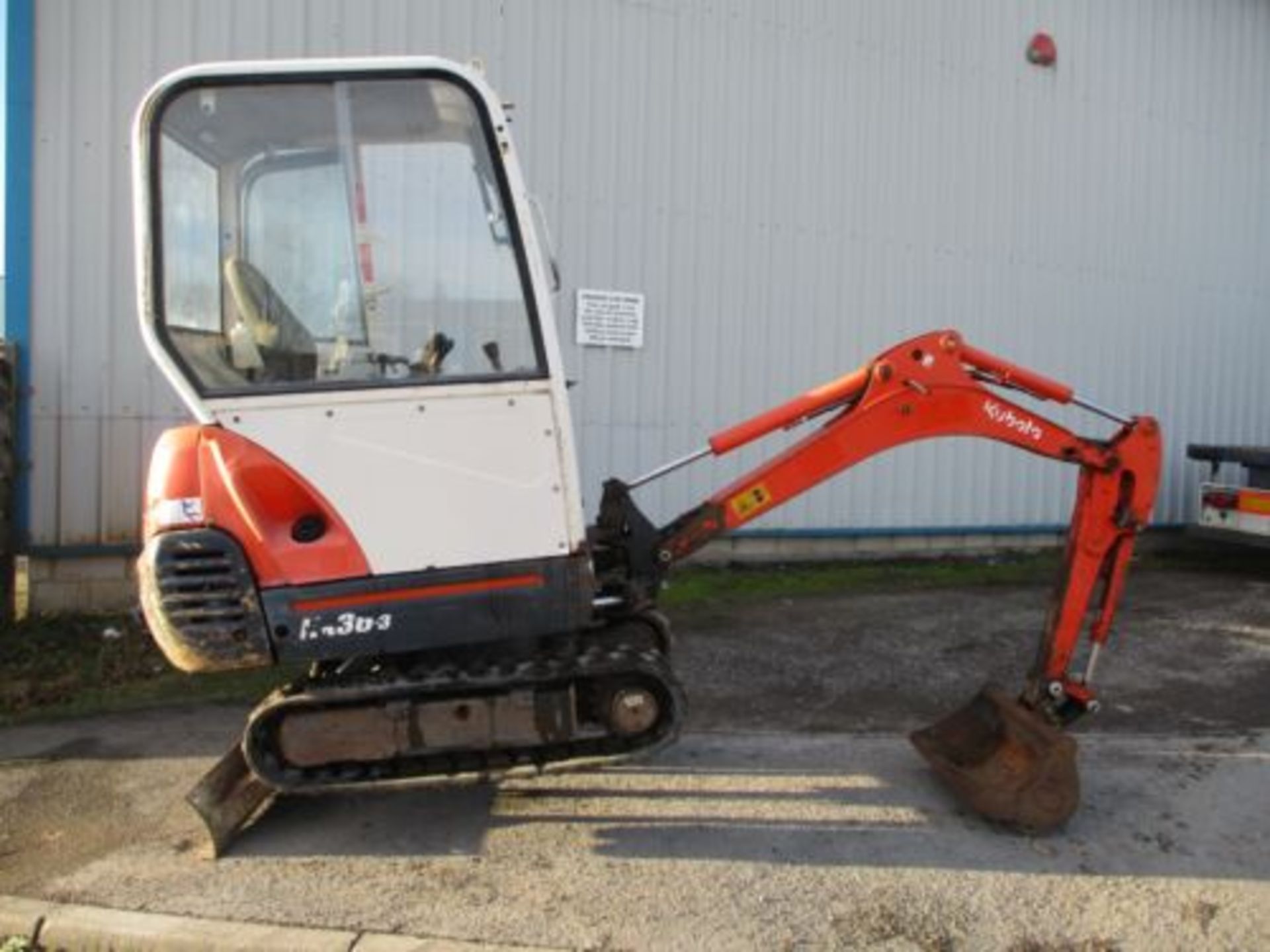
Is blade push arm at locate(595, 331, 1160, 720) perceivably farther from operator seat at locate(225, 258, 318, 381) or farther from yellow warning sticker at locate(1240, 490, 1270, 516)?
yellow warning sticker at locate(1240, 490, 1270, 516)

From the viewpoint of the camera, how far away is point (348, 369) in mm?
3848

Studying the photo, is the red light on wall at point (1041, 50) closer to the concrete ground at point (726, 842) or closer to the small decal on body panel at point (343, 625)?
the concrete ground at point (726, 842)

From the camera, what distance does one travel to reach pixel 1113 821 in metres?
4.33

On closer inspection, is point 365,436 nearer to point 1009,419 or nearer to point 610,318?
point 1009,419

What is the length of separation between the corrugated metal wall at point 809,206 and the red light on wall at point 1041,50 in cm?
9

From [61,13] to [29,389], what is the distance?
2.44 meters

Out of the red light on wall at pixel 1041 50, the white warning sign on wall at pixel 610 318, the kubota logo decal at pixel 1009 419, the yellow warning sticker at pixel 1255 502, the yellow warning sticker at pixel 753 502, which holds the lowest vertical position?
the yellow warning sticker at pixel 1255 502

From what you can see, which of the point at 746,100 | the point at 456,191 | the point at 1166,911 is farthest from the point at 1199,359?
the point at 456,191

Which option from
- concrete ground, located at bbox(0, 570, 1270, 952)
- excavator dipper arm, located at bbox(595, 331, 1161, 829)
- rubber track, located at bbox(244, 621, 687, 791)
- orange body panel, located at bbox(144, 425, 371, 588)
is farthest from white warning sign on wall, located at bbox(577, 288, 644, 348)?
orange body panel, located at bbox(144, 425, 371, 588)

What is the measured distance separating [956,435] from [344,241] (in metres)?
2.52

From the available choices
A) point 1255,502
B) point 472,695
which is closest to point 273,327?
point 472,695

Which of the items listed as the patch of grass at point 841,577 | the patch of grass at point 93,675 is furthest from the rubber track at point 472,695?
the patch of grass at point 841,577

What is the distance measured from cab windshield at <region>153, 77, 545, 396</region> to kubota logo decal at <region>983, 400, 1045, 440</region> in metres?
1.93

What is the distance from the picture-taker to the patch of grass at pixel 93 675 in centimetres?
571
